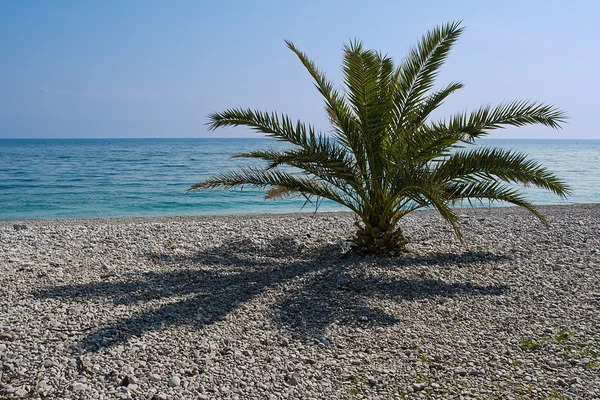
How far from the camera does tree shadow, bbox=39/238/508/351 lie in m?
5.00

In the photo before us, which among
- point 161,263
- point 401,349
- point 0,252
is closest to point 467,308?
point 401,349

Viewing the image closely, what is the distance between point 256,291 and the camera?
19.5 feet

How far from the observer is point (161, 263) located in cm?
738

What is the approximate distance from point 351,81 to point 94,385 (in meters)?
4.82

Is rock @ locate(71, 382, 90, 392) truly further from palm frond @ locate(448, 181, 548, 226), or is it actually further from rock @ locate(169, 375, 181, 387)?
palm frond @ locate(448, 181, 548, 226)

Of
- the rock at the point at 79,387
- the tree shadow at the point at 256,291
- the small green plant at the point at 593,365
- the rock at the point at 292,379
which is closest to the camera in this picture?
the rock at the point at 79,387

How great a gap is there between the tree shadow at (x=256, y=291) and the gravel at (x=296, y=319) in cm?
2

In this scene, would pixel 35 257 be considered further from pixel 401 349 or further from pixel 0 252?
pixel 401 349

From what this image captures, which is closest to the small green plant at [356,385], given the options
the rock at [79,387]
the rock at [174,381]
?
the rock at [174,381]

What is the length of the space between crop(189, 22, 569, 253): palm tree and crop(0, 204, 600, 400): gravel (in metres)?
0.92

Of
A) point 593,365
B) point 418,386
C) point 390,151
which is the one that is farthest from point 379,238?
point 418,386

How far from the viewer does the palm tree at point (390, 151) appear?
6.82 metres

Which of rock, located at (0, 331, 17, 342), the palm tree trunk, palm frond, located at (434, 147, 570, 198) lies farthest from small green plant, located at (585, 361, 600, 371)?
rock, located at (0, 331, 17, 342)

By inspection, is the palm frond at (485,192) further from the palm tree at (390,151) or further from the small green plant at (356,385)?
the small green plant at (356,385)
